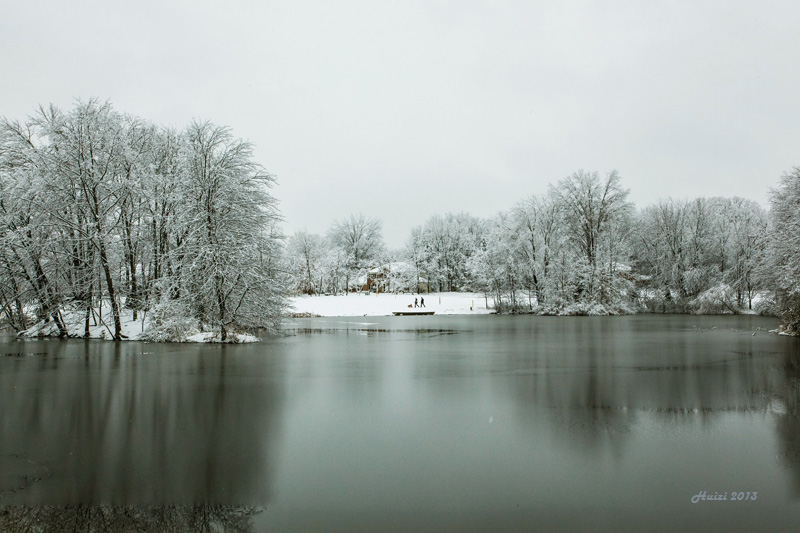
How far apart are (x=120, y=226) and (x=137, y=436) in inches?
762

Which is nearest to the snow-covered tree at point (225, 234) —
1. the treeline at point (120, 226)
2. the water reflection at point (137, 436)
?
the treeline at point (120, 226)

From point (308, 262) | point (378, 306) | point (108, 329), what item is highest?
point (308, 262)

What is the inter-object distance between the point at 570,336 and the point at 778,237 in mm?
11155

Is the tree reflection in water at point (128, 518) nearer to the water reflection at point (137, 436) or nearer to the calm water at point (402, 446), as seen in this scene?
the calm water at point (402, 446)

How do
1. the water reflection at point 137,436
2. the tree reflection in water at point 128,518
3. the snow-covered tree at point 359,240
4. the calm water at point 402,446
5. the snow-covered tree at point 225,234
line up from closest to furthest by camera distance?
the tree reflection in water at point 128,518 → the calm water at point 402,446 → the water reflection at point 137,436 → the snow-covered tree at point 225,234 → the snow-covered tree at point 359,240

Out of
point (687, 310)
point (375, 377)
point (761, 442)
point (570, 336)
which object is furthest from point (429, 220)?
point (761, 442)

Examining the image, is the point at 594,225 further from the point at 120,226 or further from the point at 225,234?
the point at 120,226

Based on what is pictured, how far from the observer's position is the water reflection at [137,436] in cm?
584

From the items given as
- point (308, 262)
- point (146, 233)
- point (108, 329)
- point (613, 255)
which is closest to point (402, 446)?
point (108, 329)

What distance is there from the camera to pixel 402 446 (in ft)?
24.6

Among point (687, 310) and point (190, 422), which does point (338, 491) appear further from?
point (687, 310)

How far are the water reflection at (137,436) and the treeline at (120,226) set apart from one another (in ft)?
28.2

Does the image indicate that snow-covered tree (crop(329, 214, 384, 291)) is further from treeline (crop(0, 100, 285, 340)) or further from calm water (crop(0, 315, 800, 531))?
calm water (crop(0, 315, 800, 531))

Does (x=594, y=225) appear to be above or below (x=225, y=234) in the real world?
above
